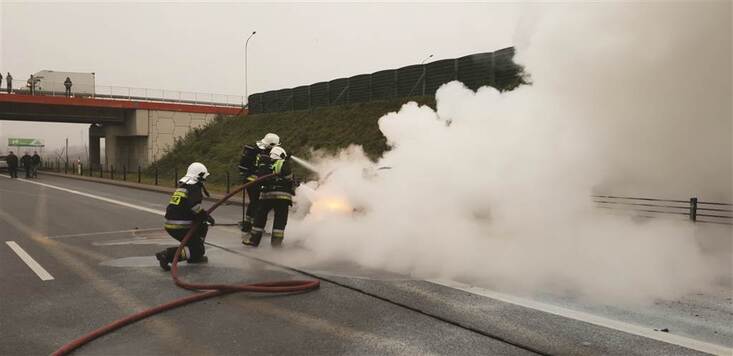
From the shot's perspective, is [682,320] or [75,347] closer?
[75,347]

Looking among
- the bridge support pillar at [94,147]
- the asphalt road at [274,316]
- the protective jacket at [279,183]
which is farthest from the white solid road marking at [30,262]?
the bridge support pillar at [94,147]

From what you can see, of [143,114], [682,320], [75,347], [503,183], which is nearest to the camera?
[75,347]

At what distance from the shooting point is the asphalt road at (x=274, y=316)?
4156 millimetres

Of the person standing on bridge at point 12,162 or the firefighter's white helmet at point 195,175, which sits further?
the person standing on bridge at point 12,162

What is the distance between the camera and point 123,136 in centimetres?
3884

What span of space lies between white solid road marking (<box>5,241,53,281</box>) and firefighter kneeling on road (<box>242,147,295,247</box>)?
2833 millimetres

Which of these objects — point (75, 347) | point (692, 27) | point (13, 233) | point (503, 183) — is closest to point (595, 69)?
point (692, 27)

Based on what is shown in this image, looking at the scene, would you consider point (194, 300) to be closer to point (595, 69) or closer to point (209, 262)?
point (209, 262)

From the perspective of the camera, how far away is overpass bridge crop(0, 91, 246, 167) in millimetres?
34281

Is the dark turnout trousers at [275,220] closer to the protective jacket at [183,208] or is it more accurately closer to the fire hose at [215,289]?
the protective jacket at [183,208]

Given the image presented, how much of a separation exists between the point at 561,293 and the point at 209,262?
464cm

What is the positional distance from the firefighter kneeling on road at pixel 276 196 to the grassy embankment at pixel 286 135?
12.6m

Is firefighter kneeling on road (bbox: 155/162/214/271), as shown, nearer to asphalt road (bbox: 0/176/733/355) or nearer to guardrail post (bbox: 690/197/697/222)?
asphalt road (bbox: 0/176/733/355)

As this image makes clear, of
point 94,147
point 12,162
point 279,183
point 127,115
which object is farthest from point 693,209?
point 94,147
